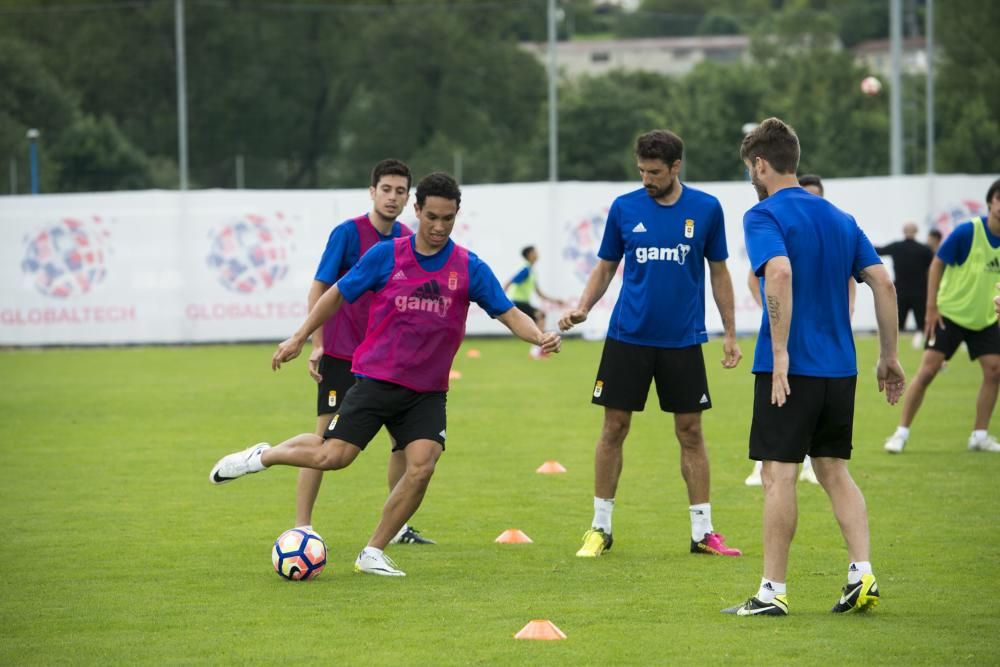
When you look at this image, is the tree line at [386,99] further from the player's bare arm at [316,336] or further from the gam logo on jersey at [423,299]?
the gam logo on jersey at [423,299]

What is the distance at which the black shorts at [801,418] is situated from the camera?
686 centimetres

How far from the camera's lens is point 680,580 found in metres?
7.86

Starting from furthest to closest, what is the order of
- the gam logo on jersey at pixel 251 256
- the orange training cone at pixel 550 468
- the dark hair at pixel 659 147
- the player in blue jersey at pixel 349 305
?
the gam logo on jersey at pixel 251 256, the orange training cone at pixel 550 468, the player in blue jersey at pixel 349 305, the dark hair at pixel 659 147

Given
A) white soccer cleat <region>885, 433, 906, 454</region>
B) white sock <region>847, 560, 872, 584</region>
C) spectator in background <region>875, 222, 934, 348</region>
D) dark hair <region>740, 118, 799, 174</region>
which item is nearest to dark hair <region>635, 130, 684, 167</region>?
dark hair <region>740, 118, 799, 174</region>

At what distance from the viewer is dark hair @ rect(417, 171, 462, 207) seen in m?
7.77

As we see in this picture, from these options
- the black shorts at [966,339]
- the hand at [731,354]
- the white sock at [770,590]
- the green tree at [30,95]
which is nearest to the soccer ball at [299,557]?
the white sock at [770,590]

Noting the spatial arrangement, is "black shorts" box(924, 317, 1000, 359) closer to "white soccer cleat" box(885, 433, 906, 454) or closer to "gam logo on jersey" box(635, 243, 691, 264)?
"white soccer cleat" box(885, 433, 906, 454)

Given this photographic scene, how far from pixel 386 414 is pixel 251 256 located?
20.6 m

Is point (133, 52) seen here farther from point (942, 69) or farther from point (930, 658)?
point (930, 658)

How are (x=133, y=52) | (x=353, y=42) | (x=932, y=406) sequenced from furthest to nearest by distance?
(x=353, y=42) < (x=133, y=52) < (x=932, y=406)

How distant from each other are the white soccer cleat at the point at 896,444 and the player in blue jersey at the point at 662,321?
4.65 metres

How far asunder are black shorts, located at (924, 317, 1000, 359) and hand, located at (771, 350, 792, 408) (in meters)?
6.52

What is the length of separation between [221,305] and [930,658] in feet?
76.1

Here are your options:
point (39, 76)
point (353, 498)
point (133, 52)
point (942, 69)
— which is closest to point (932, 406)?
point (353, 498)
